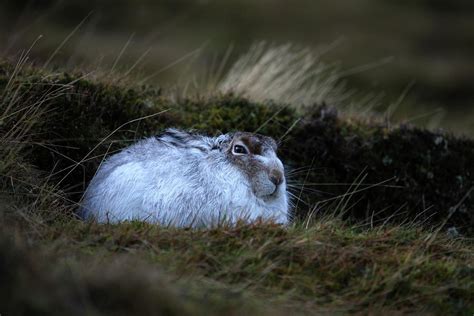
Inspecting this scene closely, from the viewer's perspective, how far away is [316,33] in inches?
1051

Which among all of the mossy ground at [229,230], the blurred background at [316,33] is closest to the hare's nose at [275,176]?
the mossy ground at [229,230]

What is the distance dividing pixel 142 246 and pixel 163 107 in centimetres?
376

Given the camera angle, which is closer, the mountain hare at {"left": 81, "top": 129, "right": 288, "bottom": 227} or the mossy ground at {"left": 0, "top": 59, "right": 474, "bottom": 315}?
the mossy ground at {"left": 0, "top": 59, "right": 474, "bottom": 315}

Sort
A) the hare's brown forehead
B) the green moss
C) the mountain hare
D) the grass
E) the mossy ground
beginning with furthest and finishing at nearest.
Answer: the green moss → the hare's brown forehead → the mountain hare → the mossy ground → the grass

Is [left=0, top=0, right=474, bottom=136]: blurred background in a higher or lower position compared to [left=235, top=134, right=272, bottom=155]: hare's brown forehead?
lower

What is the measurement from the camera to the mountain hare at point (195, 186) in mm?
7133

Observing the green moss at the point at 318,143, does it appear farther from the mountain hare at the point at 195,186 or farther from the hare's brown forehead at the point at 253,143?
the hare's brown forehead at the point at 253,143

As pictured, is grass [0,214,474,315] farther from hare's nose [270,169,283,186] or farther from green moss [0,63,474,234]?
green moss [0,63,474,234]

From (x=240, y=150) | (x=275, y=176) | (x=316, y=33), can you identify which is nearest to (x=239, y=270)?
(x=275, y=176)

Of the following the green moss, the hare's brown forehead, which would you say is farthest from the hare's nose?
the green moss

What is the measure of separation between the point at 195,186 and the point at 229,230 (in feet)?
3.19

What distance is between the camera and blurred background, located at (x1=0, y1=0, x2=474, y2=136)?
75.3 feet

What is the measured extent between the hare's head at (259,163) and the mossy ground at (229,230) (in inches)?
18.2

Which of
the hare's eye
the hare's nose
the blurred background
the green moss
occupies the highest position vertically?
the hare's eye
